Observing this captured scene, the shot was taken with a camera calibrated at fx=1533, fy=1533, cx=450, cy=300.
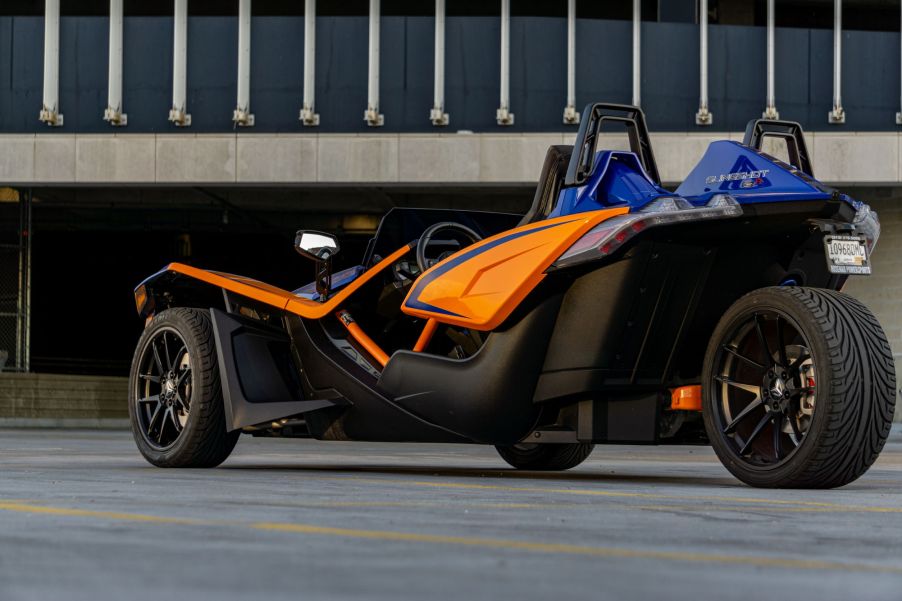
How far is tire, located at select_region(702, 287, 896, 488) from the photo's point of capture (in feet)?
19.2

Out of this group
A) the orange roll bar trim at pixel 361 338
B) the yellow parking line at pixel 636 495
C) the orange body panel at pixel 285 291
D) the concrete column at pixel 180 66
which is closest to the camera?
the yellow parking line at pixel 636 495

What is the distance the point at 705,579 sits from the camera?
118 inches

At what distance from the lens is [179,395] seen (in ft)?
25.8

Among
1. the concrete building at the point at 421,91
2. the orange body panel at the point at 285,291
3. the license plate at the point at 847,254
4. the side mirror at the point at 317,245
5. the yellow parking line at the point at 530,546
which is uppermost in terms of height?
the concrete building at the point at 421,91

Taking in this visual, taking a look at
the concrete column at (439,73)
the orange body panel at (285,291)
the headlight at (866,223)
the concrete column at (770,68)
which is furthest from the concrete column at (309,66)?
the headlight at (866,223)

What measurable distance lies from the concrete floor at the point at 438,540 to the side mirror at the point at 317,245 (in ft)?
4.17

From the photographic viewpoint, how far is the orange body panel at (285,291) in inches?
292

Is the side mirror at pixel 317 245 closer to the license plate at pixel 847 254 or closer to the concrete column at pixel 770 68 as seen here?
the license plate at pixel 847 254

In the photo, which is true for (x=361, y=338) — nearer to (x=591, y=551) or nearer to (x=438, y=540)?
(x=438, y=540)

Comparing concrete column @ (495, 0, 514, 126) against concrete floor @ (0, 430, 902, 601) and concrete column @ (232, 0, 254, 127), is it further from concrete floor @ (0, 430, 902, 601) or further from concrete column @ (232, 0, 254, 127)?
concrete floor @ (0, 430, 902, 601)

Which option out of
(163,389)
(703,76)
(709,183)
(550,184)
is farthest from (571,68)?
(709,183)

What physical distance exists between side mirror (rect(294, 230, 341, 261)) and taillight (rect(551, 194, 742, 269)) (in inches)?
62.3

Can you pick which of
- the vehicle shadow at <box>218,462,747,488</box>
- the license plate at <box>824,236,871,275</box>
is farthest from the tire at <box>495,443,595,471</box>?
the license plate at <box>824,236,871,275</box>

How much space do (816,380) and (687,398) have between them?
734 millimetres
